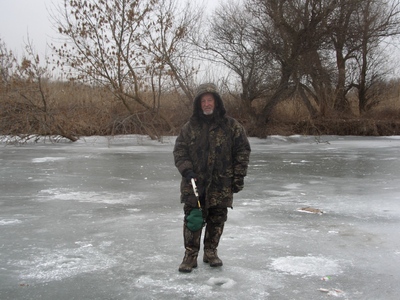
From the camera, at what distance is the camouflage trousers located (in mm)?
4180

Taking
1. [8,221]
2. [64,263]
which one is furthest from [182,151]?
[8,221]

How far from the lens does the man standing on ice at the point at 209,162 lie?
4152mm

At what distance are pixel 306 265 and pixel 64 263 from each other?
7.28ft

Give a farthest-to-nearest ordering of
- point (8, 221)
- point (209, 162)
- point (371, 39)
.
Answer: point (371, 39), point (8, 221), point (209, 162)

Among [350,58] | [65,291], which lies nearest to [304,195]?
[65,291]

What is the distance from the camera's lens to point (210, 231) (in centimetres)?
432

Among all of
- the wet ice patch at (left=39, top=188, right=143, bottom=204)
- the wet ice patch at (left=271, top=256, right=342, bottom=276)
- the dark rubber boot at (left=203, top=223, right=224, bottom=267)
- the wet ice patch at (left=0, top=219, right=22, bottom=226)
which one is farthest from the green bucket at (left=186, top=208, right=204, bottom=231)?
the wet ice patch at (left=39, top=188, right=143, bottom=204)

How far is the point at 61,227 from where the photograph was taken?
5590mm

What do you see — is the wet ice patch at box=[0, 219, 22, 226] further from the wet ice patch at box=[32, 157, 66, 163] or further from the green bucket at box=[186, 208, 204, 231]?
the wet ice patch at box=[32, 157, 66, 163]

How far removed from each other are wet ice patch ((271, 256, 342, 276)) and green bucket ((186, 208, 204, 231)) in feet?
2.54

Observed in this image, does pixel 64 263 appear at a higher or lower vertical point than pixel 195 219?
lower

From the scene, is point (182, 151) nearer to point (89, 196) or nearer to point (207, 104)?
point (207, 104)

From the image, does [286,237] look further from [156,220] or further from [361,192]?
[361,192]

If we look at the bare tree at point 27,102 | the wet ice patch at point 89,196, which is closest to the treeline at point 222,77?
the bare tree at point 27,102
